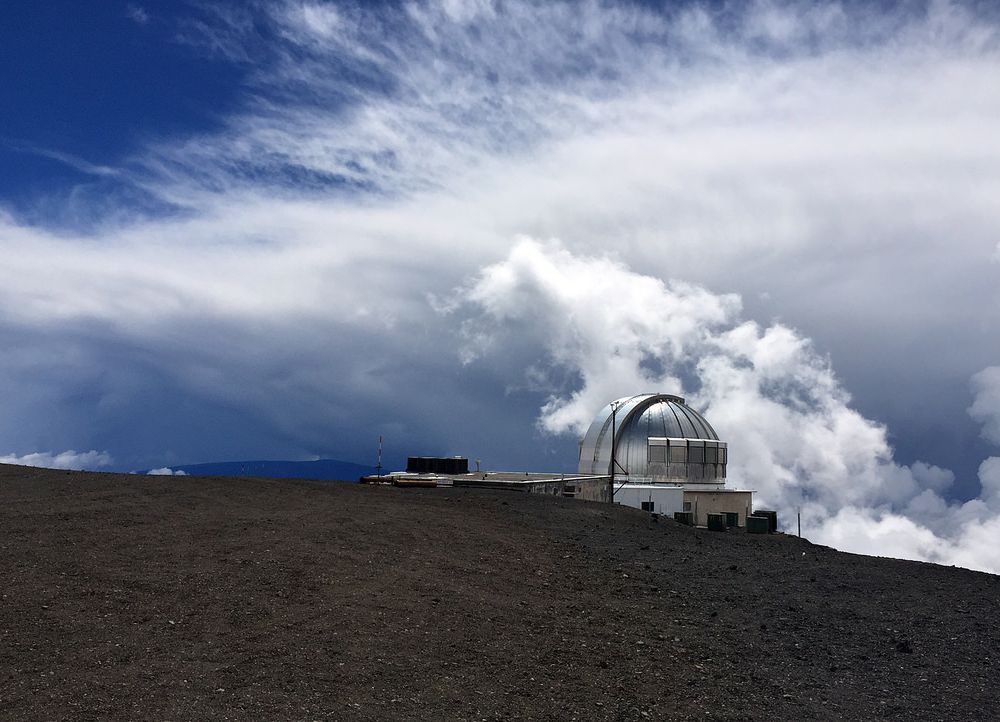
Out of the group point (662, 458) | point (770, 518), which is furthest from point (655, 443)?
point (770, 518)

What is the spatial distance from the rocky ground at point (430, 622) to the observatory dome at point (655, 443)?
2310cm

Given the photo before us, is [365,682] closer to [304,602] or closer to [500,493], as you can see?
[304,602]

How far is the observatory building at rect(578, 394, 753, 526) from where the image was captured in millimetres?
40688

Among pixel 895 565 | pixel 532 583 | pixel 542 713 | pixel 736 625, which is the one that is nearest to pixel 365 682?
pixel 542 713

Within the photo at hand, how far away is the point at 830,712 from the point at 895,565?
433 inches

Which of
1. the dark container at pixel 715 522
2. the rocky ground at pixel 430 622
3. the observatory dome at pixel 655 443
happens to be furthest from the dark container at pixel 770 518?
the rocky ground at pixel 430 622

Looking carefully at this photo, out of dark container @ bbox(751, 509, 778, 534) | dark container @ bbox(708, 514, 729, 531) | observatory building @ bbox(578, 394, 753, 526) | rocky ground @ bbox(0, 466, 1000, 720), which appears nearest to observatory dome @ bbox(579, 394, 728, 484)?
observatory building @ bbox(578, 394, 753, 526)

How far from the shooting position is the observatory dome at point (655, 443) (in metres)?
42.0

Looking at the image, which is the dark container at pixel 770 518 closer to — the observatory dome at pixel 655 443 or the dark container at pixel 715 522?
the dark container at pixel 715 522

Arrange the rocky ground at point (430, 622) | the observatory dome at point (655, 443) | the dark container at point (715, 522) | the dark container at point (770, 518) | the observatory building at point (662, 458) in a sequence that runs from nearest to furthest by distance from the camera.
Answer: the rocky ground at point (430, 622), the dark container at point (715, 522), the dark container at point (770, 518), the observatory building at point (662, 458), the observatory dome at point (655, 443)

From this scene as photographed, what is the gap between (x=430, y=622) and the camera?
11578mm

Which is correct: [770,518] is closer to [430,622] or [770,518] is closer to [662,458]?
[662,458]

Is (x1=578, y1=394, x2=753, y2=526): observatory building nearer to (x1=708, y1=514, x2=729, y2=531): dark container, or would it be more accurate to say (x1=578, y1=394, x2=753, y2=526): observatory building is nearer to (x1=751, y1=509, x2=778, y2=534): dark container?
(x1=751, y1=509, x2=778, y2=534): dark container

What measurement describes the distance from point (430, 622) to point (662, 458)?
104ft
